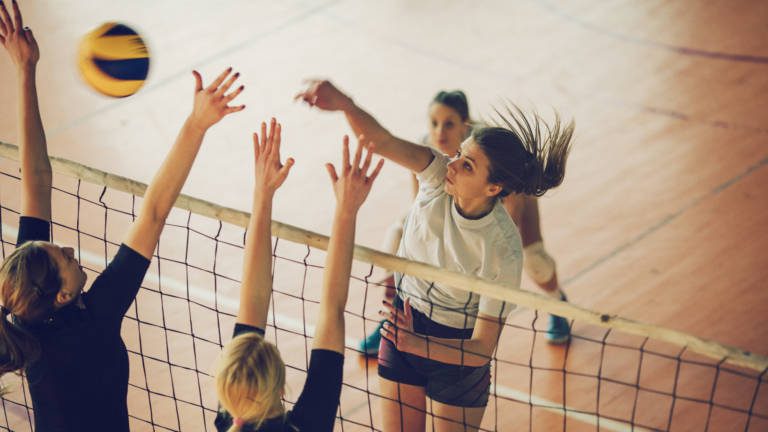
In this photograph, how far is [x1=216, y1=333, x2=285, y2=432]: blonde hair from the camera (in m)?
1.91

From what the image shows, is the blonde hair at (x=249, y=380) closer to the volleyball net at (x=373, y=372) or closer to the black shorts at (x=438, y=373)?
the black shorts at (x=438, y=373)

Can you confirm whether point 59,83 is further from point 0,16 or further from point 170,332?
Answer: point 0,16

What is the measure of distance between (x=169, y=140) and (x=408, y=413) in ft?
13.2

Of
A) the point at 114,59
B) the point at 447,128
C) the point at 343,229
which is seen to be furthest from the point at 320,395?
the point at 447,128

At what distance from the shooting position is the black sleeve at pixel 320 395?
2070 millimetres

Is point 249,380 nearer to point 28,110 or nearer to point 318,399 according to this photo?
point 318,399

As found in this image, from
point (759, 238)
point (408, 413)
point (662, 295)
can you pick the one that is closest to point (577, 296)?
→ point (662, 295)

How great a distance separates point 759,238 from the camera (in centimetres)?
514

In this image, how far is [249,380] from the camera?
1905mm

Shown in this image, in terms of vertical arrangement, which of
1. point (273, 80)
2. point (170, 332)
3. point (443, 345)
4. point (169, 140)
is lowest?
point (170, 332)

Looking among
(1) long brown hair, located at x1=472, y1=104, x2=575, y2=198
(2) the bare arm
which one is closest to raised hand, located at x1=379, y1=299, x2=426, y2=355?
(2) the bare arm

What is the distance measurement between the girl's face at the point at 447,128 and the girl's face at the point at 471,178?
1037 mm

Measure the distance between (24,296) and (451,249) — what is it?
1260 mm

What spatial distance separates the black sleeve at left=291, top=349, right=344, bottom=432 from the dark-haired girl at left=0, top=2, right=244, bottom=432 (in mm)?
566
